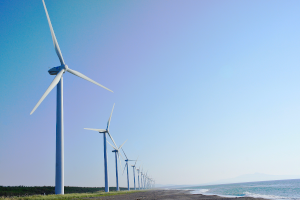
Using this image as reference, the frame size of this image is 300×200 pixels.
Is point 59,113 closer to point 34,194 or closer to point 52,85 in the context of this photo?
point 52,85

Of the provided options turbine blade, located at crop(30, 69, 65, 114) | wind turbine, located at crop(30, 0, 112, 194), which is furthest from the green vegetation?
turbine blade, located at crop(30, 69, 65, 114)

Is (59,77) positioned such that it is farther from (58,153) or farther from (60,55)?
(58,153)

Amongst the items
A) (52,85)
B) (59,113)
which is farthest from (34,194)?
(52,85)

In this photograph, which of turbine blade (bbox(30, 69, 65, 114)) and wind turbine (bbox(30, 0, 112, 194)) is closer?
turbine blade (bbox(30, 69, 65, 114))

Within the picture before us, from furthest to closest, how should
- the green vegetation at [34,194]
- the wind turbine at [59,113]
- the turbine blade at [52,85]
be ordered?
the wind turbine at [59,113]
the green vegetation at [34,194]
the turbine blade at [52,85]

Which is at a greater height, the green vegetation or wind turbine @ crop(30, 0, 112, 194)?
wind turbine @ crop(30, 0, 112, 194)

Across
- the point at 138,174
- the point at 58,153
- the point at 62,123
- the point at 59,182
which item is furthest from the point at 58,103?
the point at 138,174

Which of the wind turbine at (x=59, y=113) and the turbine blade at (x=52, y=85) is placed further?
the wind turbine at (x=59, y=113)

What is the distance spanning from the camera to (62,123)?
112ft

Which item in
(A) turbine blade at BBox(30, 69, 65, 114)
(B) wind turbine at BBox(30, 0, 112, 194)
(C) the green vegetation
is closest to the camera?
(A) turbine blade at BBox(30, 69, 65, 114)

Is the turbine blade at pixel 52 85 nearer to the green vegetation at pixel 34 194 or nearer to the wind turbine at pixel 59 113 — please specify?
the wind turbine at pixel 59 113

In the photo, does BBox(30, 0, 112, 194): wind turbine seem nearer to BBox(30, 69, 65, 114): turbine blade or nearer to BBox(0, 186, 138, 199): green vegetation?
BBox(30, 69, 65, 114): turbine blade

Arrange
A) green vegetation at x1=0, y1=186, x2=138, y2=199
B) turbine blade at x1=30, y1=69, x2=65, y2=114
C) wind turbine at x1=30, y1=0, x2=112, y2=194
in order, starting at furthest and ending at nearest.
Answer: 1. wind turbine at x1=30, y1=0, x2=112, y2=194
2. green vegetation at x1=0, y1=186, x2=138, y2=199
3. turbine blade at x1=30, y1=69, x2=65, y2=114

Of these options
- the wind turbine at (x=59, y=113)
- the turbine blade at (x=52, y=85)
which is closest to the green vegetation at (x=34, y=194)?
the wind turbine at (x=59, y=113)
